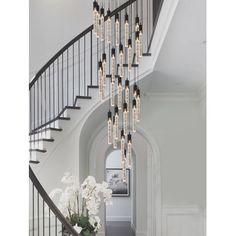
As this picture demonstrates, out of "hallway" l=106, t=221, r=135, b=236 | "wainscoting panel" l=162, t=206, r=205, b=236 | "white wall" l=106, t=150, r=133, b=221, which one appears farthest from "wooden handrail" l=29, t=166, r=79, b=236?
"white wall" l=106, t=150, r=133, b=221

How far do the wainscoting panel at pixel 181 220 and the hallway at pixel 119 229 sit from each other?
400 cm

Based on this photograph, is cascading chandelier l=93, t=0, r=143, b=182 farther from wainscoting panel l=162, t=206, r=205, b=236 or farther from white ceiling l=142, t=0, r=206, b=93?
wainscoting panel l=162, t=206, r=205, b=236

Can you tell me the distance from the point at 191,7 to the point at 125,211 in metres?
13.4

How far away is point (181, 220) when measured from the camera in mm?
9203

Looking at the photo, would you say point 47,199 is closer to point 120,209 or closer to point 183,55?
point 183,55

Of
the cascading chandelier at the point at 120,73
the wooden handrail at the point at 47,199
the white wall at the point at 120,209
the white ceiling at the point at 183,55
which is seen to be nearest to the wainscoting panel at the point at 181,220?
the cascading chandelier at the point at 120,73

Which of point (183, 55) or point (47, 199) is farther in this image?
point (183, 55)

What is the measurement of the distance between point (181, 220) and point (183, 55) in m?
4.00

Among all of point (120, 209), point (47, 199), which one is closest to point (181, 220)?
point (47, 199)

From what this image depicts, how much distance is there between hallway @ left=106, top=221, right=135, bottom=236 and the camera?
1337 centimetres

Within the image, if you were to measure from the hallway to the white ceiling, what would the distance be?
5.79 meters
